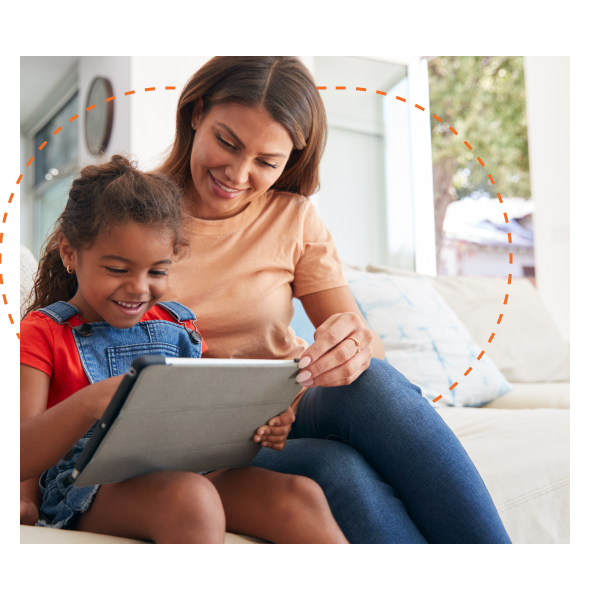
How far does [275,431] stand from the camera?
2.35ft

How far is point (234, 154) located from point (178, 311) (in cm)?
25

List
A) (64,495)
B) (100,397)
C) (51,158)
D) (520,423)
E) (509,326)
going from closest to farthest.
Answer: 1. (100,397)
2. (64,495)
3. (520,423)
4. (509,326)
5. (51,158)

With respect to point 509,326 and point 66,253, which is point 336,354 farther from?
point 509,326

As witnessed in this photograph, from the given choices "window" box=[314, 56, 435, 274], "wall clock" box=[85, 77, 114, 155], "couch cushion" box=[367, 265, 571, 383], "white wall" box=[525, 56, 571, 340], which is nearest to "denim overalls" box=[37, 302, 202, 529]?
"couch cushion" box=[367, 265, 571, 383]

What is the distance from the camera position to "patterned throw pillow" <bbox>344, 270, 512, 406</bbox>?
1.42 meters

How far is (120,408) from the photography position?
53 cm

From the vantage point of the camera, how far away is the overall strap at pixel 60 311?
28.2 inches

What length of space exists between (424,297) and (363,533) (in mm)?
947

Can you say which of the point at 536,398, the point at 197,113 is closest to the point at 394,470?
the point at 197,113

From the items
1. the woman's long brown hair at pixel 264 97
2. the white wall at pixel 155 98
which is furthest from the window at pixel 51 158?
the woman's long brown hair at pixel 264 97

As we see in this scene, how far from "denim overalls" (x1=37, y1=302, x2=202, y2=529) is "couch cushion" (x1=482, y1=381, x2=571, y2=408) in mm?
990
